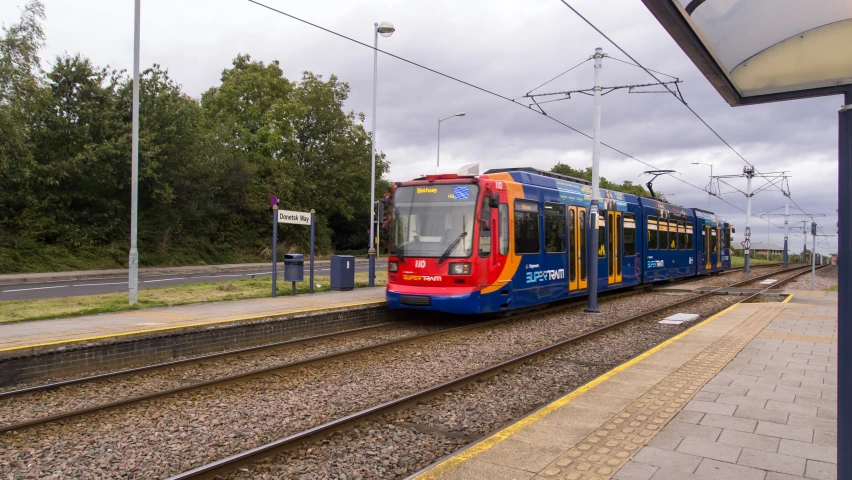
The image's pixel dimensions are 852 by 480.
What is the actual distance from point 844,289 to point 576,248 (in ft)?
40.9

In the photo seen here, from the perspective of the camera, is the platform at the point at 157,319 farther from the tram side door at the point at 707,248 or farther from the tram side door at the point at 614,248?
the tram side door at the point at 707,248

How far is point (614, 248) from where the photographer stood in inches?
663

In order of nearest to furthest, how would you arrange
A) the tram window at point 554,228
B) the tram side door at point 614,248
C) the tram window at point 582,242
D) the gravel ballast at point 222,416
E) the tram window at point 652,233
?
the gravel ballast at point 222,416 → the tram window at point 554,228 → the tram window at point 582,242 → the tram side door at point 614,248 → the tram window at point 652,233

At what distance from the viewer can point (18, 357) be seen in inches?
298

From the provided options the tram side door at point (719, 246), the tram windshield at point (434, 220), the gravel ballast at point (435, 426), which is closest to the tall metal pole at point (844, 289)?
the gravel ballast at point (435, 426)

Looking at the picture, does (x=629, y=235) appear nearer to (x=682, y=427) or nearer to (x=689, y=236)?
(x=689, y=236)

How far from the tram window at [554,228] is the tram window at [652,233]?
7113mm

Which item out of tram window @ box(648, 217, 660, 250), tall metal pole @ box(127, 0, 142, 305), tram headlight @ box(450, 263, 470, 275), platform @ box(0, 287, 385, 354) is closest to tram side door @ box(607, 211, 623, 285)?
tram window @ box(648, 217, 660, 250)

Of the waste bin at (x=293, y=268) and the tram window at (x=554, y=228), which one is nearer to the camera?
the tram window at (x=554, y=228)

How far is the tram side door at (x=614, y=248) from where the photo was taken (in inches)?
653

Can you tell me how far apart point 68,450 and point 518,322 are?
9368 millimetres

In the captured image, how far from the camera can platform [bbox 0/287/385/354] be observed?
341 inches

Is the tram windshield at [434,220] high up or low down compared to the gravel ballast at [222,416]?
up

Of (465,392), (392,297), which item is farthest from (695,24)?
(392,297)
